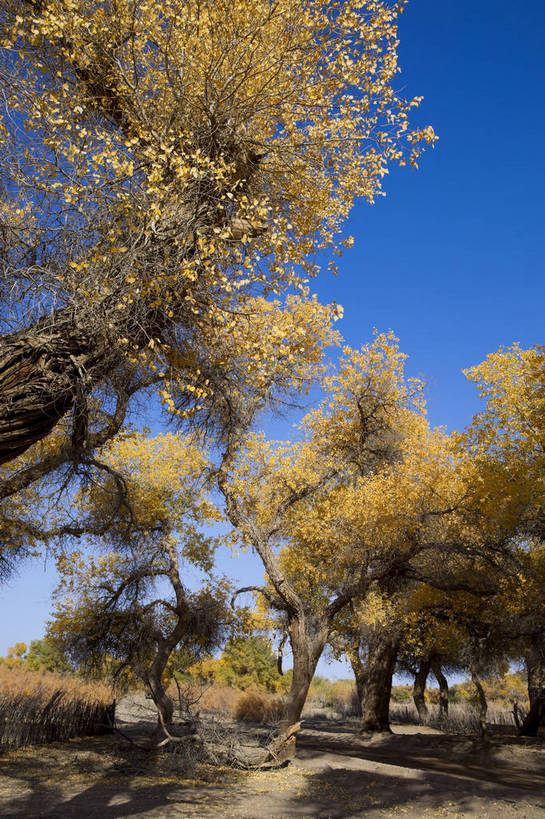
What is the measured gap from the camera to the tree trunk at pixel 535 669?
16.4 metres

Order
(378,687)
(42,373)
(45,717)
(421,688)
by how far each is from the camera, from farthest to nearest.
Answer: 1. (421,688)
2. (378,687)
3. (45,717)
4. (42,373)

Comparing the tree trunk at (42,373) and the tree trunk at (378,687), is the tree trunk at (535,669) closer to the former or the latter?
the tree trunk at (378,687)

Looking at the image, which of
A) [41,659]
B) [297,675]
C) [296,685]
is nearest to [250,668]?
[41,659]

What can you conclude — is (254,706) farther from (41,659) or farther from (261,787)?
(261,787)

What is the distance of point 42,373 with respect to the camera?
4633 millimetres

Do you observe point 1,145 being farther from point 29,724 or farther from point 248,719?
point 248,719

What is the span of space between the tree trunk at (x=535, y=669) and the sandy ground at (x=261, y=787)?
285 cm

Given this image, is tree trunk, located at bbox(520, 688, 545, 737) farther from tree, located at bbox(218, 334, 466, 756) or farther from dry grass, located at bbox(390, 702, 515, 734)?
tree, located at bbox(218, 334, 466, 756)

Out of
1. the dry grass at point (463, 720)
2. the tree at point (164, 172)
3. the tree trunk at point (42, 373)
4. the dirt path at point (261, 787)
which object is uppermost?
the tree at point (164, 172)

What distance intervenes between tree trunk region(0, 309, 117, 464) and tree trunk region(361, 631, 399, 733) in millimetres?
16382

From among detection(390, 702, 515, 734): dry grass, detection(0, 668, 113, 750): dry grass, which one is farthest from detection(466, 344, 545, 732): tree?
detection(0, 668, 113, 750): dry grass

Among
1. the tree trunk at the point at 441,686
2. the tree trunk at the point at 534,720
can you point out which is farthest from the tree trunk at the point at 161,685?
the tree trunk at the point at 441,686

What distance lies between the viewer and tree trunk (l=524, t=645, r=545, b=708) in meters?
16.4

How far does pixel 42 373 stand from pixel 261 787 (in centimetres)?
848
